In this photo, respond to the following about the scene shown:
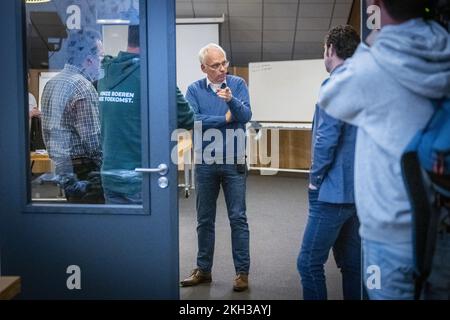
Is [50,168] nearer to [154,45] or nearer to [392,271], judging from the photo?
[154,45]

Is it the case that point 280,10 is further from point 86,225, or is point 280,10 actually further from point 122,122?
point 86,225

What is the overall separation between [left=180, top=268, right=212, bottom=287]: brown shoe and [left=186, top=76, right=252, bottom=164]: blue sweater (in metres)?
0.66

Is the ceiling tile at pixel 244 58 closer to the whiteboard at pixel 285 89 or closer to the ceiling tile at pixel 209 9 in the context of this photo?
the whiteboard at pixel 285 89

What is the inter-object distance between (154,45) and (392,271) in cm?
128

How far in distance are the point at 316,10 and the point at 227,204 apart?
3.87 meters

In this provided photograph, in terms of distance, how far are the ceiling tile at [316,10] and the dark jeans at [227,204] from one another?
12.2 feet

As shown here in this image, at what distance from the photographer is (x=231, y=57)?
23.9 feet

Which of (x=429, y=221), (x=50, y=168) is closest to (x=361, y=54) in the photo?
(x=429, y=221)

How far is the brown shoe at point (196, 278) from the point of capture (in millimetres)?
3086

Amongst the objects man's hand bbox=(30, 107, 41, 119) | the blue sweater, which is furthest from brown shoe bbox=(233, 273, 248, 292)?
man's hand bbox=(30, 107, 41, 119)

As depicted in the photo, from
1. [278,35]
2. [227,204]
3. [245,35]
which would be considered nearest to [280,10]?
[278,35]

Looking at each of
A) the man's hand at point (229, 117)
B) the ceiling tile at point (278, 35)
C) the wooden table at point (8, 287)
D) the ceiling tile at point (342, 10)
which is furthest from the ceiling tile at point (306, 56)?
the wooden table at point (8, 287)

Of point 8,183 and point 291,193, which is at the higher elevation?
point 8,183

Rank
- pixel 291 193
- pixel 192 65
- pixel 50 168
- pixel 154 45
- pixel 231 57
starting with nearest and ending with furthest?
pixel 154 45 < pixel 50 168 < pixel 291 193 < pixel 192 65 < pixel 231 57
